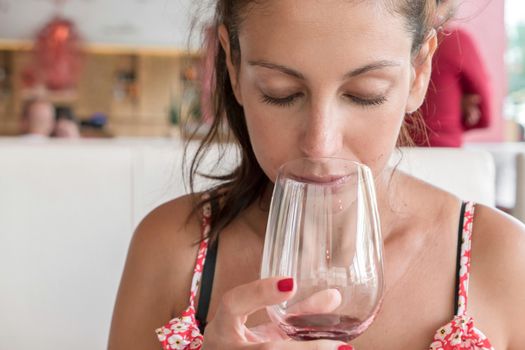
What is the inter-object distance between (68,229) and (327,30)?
0.77 m

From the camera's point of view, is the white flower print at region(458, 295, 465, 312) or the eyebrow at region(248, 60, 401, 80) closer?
the eyebrow at region(248, 60, 401, 80)

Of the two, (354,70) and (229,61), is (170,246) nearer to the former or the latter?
(229,61)

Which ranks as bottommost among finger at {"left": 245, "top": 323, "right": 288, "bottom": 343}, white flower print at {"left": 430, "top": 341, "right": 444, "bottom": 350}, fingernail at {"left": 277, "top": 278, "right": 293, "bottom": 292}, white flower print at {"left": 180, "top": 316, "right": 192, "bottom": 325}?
white flower print at {"left": 430, "top": 341, "right": 444, "bottom": 350}

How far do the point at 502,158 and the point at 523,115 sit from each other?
551 cm

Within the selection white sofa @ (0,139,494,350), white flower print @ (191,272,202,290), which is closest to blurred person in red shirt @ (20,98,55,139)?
white sofa @ (0,139,494,350)

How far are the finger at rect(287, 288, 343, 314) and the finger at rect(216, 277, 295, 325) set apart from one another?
0.13ft

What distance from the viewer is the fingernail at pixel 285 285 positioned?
29.5 inches

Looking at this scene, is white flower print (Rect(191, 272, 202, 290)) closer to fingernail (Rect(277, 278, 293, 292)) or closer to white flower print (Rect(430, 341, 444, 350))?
white flower print (Rect(430, 341, 444, 350))

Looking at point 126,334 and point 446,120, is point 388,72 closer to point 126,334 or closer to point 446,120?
point 126,334

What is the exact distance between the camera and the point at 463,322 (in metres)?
1.18

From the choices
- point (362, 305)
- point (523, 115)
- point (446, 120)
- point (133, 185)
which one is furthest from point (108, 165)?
point (523, 115)

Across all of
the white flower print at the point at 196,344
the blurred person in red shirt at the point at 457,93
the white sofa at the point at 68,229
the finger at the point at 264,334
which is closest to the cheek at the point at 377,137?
the finger at the point at 264,334

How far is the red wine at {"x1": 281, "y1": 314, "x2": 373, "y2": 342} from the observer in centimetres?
80

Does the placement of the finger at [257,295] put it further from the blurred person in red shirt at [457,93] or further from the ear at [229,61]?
the blurred person in red shirt at [457,93]
